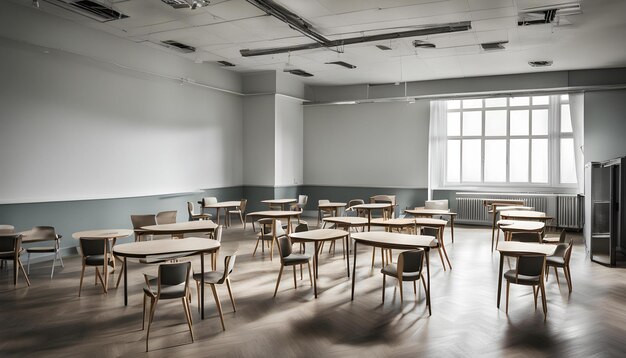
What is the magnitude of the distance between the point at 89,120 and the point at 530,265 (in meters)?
8.26

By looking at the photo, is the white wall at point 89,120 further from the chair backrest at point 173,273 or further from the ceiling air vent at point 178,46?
the chair backrest at point 173,273

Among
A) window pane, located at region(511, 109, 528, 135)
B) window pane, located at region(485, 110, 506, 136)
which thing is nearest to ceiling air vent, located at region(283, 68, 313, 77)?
window pane, located at region(485, 110, 506, 136)

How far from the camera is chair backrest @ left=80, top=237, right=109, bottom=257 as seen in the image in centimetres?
625

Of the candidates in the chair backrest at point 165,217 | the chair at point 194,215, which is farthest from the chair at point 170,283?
the chair at point 194,215

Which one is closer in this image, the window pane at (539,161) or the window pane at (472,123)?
the window pane at (539,161)

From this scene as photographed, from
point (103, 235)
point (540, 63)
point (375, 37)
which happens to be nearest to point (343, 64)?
point (375, 37)

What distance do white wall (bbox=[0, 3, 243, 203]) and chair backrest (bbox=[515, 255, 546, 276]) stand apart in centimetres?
790

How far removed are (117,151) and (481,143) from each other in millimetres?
10070

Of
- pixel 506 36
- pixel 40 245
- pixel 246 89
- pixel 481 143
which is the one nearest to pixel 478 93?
pixel 481 143

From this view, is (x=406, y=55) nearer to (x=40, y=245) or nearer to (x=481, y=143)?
(x=481, y=143)

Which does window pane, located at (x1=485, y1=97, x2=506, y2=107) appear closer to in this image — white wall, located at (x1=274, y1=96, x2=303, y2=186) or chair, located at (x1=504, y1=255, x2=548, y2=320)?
white wall, located at (x1=274, y1=96, x2=303, y2=186)

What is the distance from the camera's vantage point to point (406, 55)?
10.8 meters

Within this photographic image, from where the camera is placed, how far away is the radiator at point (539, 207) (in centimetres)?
1233

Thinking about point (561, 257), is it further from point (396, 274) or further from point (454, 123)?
point (454, 123)
